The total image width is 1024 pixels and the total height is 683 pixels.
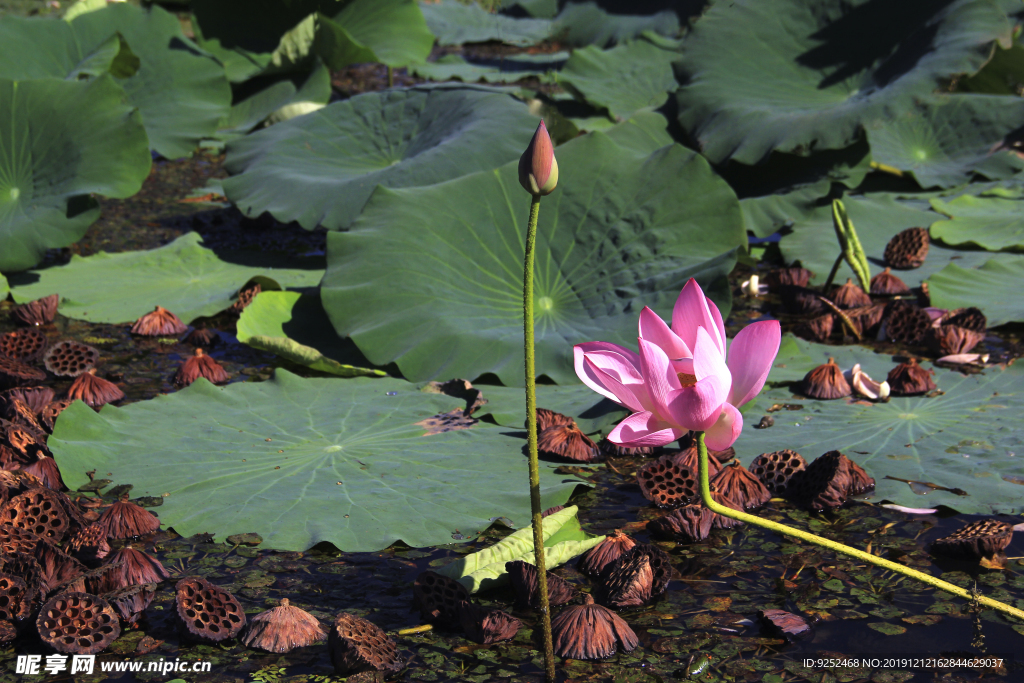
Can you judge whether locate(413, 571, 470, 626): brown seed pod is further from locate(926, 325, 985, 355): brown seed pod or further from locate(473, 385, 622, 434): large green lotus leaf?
locate(926, 325, 985, 355): brown seed pod

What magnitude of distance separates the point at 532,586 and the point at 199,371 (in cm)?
165

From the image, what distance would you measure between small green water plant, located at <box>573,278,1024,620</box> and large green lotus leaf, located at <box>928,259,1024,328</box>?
235 cm

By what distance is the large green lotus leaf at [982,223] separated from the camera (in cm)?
376

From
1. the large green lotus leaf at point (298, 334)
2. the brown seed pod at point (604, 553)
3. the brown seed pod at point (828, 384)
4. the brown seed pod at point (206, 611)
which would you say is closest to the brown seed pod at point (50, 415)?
the large green lotus leaf at point (298, 334)

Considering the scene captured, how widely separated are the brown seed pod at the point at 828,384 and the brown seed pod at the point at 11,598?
83.0 inches

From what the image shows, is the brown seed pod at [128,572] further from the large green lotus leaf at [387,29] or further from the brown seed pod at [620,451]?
the large green lotus leaf at [387,29]

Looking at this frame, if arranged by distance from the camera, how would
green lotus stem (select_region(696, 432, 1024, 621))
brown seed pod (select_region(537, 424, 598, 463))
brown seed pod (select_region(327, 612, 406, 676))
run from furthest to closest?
brown seed pod (select_region(537, 424, 598, 463)), brown seed pod (select_region(327, 612, 406, 676)), green lotus stem (select_region(696, 432, 1024, 621))

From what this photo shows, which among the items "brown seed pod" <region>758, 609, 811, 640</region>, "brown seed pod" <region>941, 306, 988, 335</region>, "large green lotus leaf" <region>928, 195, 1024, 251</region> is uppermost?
"large green lotus leaf" <region>928, 195, 1024, 251</region>

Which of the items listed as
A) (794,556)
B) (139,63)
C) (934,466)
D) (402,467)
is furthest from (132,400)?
(139,63)

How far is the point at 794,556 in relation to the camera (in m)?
1.85

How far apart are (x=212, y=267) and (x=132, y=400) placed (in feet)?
4.22

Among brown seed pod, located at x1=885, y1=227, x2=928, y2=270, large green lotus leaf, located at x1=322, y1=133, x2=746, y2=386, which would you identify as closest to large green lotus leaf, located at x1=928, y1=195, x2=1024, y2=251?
brown seed pod, located at x1=885, y1=227, x2=928, y2=270

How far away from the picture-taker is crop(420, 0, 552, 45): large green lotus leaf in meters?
9.21

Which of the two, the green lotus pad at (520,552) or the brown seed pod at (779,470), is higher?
the brown seed pod at (779,470)
